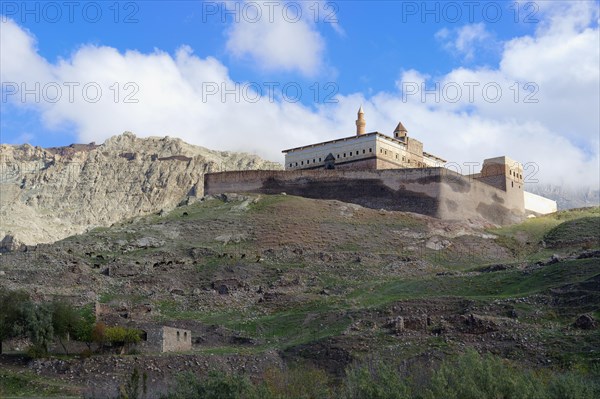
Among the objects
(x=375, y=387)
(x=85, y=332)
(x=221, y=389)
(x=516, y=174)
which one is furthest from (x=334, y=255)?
(x=375, y=387)

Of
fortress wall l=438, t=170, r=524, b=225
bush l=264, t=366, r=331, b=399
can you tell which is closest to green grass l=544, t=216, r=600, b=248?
fortress wall l=438, t=170, r=524, b=225

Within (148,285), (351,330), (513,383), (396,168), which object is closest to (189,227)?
(148,285)

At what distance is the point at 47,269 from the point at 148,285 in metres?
6.47

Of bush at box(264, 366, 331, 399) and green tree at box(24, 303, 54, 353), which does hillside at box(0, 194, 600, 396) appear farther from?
bush at box(264, 366, 331, 399)

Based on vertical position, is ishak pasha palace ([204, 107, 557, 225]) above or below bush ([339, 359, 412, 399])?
above

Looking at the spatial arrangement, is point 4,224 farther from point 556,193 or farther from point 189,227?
point 556,193

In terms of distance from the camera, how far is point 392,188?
259ft

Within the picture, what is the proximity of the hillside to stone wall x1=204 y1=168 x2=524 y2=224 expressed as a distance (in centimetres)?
257

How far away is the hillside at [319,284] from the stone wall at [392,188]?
8.45ft

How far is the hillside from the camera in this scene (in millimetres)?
45031

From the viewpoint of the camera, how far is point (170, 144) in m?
145

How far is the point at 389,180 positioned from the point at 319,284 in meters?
20.7

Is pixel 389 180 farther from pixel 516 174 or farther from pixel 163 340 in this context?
pixel 163 340

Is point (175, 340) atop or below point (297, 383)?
atop
